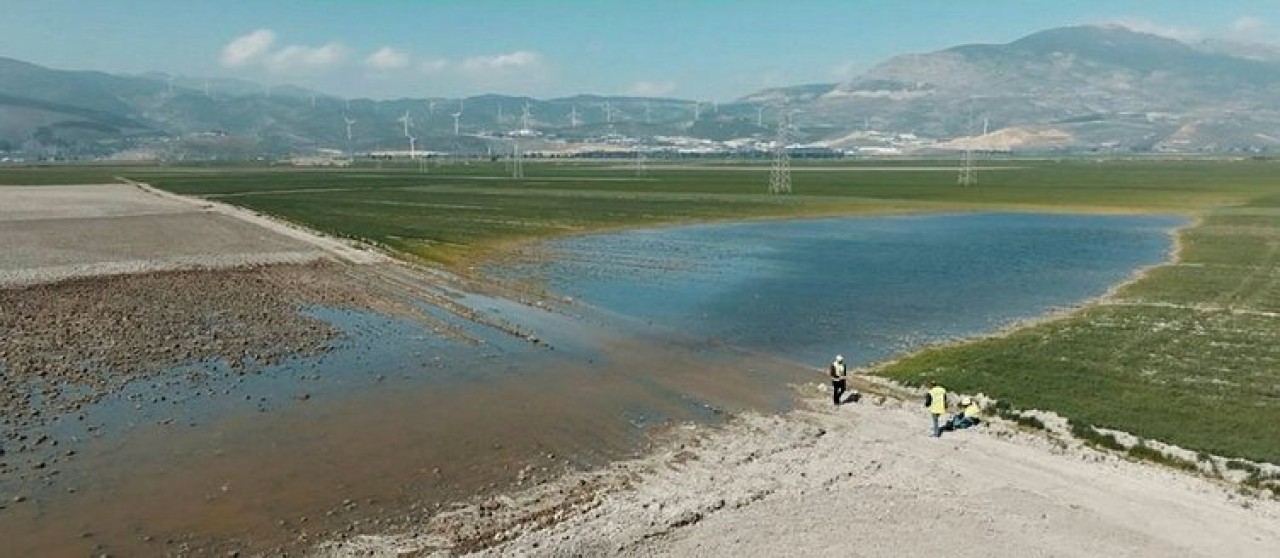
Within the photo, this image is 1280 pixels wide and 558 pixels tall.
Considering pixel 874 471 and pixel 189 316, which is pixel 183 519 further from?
pixel 189 316

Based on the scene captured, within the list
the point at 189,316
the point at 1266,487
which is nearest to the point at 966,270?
the point at 1266,487

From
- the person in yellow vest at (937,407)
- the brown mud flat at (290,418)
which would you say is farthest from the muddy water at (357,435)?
the person in yellow vest at (937,407)

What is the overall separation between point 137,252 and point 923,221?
61399 mm

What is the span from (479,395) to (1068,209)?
80.1 m

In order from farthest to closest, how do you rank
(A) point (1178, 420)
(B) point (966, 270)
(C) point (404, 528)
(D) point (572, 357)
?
(B) point (966, 270) < (D) point (572, 357) < (A) point (1178, 420) < (C) point (404, 528)

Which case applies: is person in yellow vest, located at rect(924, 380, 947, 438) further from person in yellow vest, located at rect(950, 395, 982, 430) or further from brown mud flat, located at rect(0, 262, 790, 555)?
brown mud flat, located at rect(0, 262, 790, 555)

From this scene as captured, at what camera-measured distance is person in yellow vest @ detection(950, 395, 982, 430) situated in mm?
21984

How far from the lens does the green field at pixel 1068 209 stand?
2359 cm

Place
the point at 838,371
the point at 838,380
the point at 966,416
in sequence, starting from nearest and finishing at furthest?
the point at 966,416, the point at 838,380, the point at 838,371

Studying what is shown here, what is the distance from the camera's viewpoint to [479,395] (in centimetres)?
2591

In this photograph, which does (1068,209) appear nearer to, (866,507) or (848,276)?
(848,276)

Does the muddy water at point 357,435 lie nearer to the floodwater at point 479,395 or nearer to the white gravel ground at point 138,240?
the floodwater at point 479,395

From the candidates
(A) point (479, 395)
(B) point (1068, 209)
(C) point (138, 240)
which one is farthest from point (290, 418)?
(B) point (1068, 209)

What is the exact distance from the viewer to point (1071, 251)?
188 ft
